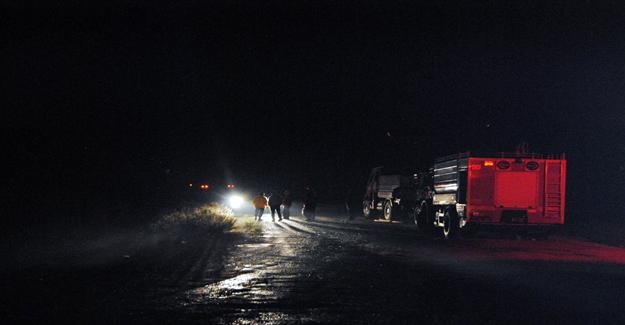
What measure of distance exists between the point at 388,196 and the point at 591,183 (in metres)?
18.2

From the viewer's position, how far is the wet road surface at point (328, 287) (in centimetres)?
880

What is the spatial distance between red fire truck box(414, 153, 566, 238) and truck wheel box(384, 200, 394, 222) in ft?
31.0

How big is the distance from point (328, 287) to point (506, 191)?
43.6 ft

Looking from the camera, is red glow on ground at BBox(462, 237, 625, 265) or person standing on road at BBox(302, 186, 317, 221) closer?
red glow on ground at BBox(462, 237, 625, 265)

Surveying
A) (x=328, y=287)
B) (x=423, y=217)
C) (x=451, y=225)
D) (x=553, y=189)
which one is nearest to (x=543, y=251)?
(x=553, y=189)

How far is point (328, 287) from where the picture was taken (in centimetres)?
1111

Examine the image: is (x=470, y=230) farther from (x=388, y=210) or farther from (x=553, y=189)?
(x=388, y=210)

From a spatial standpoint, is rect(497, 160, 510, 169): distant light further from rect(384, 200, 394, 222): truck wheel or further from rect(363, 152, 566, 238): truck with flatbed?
rect(384, 200, 394, 222): truck wheel

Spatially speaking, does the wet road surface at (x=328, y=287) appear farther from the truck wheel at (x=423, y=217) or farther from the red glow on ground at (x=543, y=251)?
the truck wheel at (x=423, y=217)

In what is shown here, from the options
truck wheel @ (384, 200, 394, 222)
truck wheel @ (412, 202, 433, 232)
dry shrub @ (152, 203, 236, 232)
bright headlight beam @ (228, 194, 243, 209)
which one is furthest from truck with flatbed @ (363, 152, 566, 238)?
bright headlight beam @ (228, 194, 243, 209)

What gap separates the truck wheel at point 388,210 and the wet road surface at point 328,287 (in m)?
14.7

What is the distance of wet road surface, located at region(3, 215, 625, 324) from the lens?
8805mm

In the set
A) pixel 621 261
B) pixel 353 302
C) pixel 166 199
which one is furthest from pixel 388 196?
pixel 353 302

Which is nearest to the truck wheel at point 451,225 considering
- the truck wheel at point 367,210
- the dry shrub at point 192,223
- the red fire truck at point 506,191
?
the red fire truck at point 506,191
